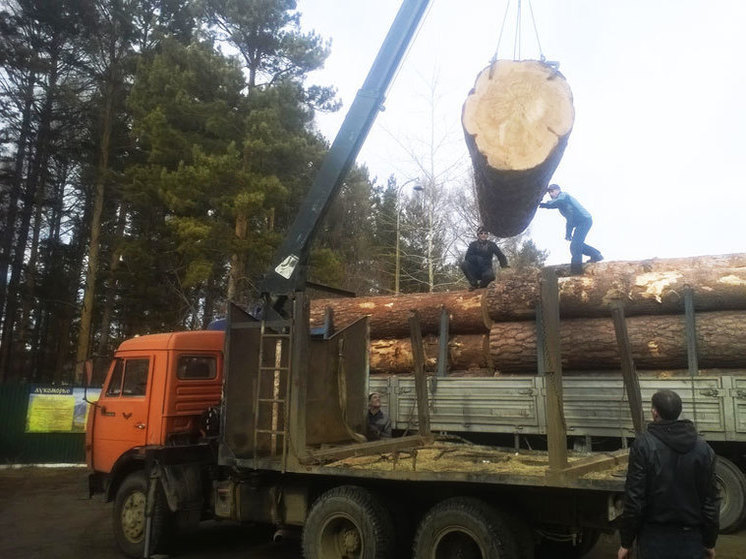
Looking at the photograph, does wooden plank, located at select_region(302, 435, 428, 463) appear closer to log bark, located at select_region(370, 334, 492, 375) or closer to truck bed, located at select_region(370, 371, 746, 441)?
truck bed, located at select_region(370, 371, 746, 441)

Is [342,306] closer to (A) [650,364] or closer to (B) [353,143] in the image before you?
(B) [353,143]

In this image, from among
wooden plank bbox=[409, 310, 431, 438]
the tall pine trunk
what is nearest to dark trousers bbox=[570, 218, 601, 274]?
wooden plank bbox=[409, 310, 431, 438]

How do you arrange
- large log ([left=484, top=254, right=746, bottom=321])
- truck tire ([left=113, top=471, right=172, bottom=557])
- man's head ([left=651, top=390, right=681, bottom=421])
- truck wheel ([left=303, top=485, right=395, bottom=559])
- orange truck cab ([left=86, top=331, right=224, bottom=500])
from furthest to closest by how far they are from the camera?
1. large log ([left=484, top=254, right=746, bottom=321])
2. orange truck cab ([left=86, top=331, right=224, bottom=500])
3. truck tire ([left=113, top=471, right=172, bottom=557])
4. truck wheel ([left=303, top=485, right=395, bottom=559])
5. man's head ([left=651, top=390, right=681, bottom=421])

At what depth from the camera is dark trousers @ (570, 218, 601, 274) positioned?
8.73 meters

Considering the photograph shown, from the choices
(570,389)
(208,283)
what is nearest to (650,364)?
(570,389)

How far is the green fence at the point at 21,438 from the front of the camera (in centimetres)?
1520

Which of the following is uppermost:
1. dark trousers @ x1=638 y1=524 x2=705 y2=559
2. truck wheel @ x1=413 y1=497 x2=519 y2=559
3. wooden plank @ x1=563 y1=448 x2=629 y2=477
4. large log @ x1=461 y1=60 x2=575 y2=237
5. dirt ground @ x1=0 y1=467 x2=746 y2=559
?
large log @ x1=461 y1=60 x2=575 y2=237

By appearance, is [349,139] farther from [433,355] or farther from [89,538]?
[89,538]

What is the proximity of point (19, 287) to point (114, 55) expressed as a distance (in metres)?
9.54

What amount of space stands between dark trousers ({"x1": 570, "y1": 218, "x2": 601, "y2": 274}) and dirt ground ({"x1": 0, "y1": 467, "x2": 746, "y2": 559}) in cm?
346

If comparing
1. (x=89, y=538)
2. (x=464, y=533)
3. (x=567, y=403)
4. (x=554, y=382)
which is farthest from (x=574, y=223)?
(x=89, y=538)

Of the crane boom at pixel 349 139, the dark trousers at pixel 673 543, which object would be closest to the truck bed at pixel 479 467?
the dark trousers at pixel 673 543

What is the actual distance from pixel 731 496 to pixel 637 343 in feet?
6.64

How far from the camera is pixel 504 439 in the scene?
28.7ft
